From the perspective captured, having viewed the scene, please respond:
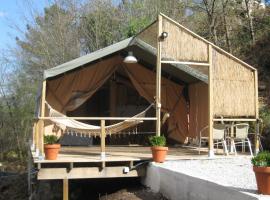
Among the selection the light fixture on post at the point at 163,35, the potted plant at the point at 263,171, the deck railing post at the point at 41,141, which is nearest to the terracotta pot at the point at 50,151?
the deck railing post at the point at 41,141

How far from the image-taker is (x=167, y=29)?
27.9 feet

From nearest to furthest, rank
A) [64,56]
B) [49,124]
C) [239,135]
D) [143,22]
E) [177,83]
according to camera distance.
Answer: [239,135] → [49,124] → [177,83] → [143,22] → [64,56]

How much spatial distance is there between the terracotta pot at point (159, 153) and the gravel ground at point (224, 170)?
0.40 feet

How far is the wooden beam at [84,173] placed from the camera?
757 centimetres

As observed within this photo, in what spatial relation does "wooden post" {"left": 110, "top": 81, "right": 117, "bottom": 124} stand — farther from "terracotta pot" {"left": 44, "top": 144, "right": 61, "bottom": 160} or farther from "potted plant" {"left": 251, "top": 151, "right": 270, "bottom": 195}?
"potted plant" {"left": 251, "top": 151, "right": 270, "bottom": 195}

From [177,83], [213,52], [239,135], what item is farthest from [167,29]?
[177,83]

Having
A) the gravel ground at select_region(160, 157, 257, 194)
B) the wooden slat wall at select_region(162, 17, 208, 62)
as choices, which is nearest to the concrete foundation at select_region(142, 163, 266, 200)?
the gravel ground at select_region(160, 157, 257, 194)

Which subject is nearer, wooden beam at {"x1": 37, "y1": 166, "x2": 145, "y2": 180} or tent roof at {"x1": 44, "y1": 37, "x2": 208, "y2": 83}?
wooden beam at {"x1": 37, "y1": 166, "x2": 145, "y2": 180}

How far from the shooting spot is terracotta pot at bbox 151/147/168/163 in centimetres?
752

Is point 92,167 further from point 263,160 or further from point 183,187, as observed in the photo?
point 263,160

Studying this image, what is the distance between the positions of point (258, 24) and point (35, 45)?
Answer: 10.1 m

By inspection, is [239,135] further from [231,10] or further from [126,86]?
[231,10]

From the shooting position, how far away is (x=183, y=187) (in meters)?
6.13

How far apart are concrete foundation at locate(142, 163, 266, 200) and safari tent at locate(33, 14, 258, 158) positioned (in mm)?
925
